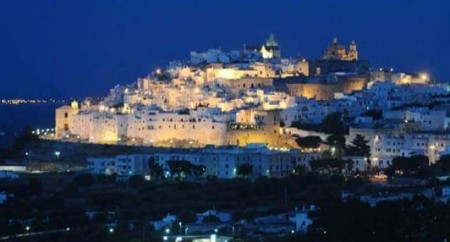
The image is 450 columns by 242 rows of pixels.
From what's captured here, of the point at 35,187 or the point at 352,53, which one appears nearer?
the point at 35,187

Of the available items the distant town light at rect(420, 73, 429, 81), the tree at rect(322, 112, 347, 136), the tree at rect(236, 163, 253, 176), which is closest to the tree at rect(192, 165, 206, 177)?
the tree at rect(236, 163, 253, 176)

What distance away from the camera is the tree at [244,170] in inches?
1556

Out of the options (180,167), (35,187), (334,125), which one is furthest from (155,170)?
(334,125)

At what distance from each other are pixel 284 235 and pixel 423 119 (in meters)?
15.8

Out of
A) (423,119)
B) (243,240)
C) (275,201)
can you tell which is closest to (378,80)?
(423,119)

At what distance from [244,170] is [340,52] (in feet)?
76.7

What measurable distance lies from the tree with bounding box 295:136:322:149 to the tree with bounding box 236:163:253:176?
2845 millimetres

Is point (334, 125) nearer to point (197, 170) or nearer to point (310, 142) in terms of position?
point (310, 142)

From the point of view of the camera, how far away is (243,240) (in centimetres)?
2764

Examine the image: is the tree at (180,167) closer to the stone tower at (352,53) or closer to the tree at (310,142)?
the tree at (310,142)

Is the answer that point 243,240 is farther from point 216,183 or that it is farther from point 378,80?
point 378,80

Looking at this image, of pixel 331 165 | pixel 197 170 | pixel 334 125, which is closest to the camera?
pixel 331 165

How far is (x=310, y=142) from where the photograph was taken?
42.2 metres

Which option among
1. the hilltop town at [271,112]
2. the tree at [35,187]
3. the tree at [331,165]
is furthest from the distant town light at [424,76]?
the tree at [35,187]
